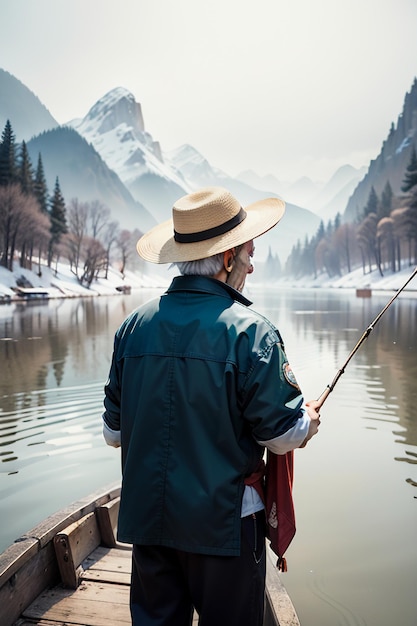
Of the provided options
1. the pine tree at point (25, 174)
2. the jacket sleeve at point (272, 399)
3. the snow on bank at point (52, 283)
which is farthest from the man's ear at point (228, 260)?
the pine tree at point (25, 174)

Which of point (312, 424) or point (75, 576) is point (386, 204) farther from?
point (312, 424)

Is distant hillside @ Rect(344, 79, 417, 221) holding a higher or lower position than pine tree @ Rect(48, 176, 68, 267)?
higher

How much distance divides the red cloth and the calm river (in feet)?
8.05

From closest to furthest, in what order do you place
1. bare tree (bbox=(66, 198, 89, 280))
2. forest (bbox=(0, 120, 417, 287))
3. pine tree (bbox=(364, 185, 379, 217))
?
forest (bbox=(0, 120, 417, 287))
bare tree (bbox=(66, 198, 89, 280))
pine tree (bbox=(364, 185, 379, 217))

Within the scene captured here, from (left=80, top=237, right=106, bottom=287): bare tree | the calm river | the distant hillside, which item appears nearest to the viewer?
the calm river

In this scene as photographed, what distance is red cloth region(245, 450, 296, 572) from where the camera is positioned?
88.4 inches

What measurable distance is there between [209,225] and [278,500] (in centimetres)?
114

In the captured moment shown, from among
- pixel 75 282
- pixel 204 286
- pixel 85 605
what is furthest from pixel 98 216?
pixel 204 286

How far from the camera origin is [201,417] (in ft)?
6.84

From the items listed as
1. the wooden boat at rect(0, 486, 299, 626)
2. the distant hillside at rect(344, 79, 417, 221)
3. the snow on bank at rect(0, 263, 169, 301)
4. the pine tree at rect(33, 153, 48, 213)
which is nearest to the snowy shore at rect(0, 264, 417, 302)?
the snow on bank at rect(0, 263, 169, 301)

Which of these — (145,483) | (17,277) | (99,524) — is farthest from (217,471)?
(17,277)

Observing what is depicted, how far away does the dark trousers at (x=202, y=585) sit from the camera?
2084 mm

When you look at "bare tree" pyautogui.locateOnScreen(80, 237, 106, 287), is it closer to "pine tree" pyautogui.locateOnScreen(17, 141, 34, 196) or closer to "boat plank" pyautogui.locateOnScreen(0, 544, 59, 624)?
"pine tree" pyautogui.locateOnScreen(17, 141, 34, 196)

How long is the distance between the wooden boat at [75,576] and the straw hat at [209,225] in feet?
A: 6.15
